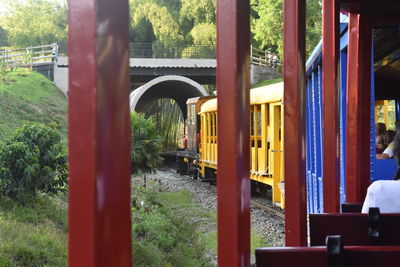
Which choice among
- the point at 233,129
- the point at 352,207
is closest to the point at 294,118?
the point at 352,207

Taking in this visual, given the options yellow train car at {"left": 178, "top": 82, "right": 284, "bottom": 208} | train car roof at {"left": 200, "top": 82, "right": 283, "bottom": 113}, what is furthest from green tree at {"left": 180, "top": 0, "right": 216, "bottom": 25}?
train car roof at {"left": 200, "top": 82, "right": 283, "bottom": 113}

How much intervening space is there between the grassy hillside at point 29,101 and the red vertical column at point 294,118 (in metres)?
16.4

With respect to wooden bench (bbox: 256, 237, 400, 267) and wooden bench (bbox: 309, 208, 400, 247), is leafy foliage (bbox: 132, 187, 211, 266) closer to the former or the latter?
wooden bench (bbox: 309, 208, 400, 247)

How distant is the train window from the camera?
1118 centimetres

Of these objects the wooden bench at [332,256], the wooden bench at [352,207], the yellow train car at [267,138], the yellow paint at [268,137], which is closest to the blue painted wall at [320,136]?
the yellow train car at [267,138]

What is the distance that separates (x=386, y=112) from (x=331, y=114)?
23.9 ft

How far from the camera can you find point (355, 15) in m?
5.73

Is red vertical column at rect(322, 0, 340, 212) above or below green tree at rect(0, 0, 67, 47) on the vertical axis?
below

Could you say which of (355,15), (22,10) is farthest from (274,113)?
(22,10)

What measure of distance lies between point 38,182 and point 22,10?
151 feet

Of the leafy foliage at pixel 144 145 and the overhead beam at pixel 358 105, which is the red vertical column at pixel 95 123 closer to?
the overhead beam at pixel 358 105

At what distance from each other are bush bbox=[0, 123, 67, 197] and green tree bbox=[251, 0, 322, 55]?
25.3 m

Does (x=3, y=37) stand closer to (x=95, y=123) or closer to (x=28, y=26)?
(x=28, y=26)

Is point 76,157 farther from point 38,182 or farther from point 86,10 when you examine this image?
point 38,182
